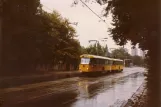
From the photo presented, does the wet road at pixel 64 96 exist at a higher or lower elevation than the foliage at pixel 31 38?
lower

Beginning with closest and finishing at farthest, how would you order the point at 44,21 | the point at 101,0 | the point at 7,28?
the point at 101,0
the point at 7,28
the point at 44,21

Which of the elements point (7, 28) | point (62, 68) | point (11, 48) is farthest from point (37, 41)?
point (62, 68)

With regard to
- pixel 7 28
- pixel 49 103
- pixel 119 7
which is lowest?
pixel 49 103

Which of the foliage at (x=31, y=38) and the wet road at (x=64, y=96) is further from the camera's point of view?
the foliage at (x=31, y=38)

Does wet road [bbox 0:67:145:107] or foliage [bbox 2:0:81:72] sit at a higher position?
foliage [bbox 2:0:81:72]

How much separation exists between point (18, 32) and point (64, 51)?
2075 centimetres

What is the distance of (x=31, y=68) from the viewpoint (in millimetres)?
51844

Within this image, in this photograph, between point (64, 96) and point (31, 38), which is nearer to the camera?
point (64, 96)

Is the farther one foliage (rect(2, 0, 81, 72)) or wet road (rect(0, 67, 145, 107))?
foliage (rect(2, 0, 81, 72))

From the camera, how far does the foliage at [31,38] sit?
35250 millimetres

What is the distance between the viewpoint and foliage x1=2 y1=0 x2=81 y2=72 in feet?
116

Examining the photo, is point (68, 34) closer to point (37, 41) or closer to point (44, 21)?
point (44, 21)

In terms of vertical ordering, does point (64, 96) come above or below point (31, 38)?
below

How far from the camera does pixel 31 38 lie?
41.5 m
